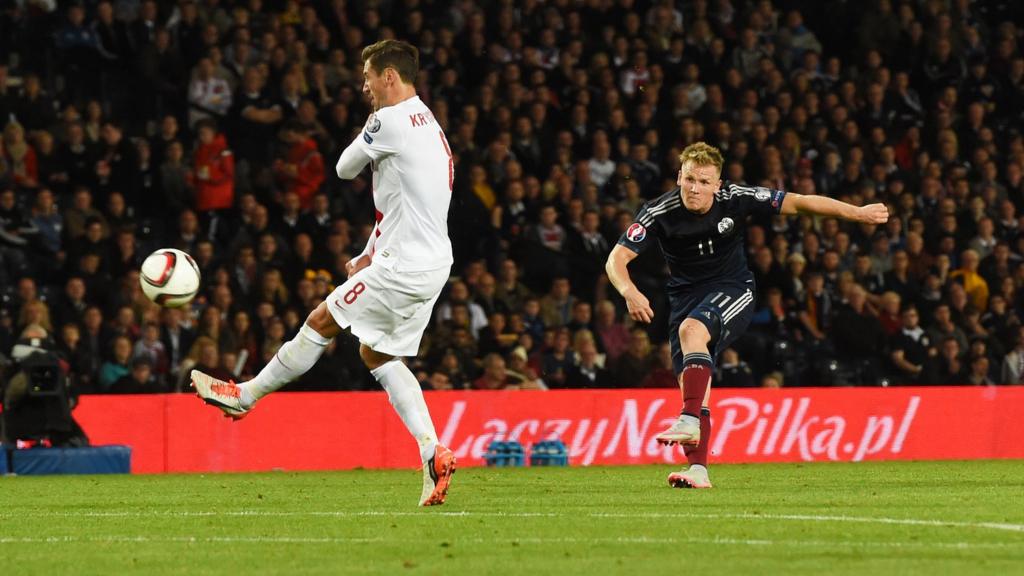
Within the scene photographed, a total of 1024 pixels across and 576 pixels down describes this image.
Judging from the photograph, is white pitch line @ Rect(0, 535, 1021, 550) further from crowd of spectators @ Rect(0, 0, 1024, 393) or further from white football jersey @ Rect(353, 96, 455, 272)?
crowd of spectators @ Rect(0, 0, 1024, 393)

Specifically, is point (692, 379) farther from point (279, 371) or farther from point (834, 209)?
point (279, 371)

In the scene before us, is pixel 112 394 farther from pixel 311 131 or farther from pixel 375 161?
pixel 375 161

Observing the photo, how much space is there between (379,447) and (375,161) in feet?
26.1

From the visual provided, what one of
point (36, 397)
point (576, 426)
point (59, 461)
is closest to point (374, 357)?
point (59, 461)

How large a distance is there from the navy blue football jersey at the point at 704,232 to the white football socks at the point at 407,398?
96.6 inches

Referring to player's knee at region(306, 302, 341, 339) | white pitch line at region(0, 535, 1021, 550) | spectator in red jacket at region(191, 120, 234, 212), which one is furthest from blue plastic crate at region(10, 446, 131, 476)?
white pitch line at region(0, 535, 1021, 550)

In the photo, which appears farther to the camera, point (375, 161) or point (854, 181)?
point (854, 181)

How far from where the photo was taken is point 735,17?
936 inches

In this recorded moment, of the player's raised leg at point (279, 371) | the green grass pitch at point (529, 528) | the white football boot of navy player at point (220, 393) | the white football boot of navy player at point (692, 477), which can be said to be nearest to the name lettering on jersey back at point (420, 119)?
the player's raised leg at point (279, 371)

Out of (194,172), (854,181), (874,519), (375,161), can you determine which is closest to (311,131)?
(194,172)

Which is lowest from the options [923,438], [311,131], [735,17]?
[923,438]

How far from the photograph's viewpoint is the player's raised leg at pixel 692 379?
1051 centimetres

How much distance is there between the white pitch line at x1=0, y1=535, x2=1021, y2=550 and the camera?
23.5ft

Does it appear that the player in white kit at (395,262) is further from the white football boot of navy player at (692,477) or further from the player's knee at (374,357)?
the white football boot of navy player at (692,477)
